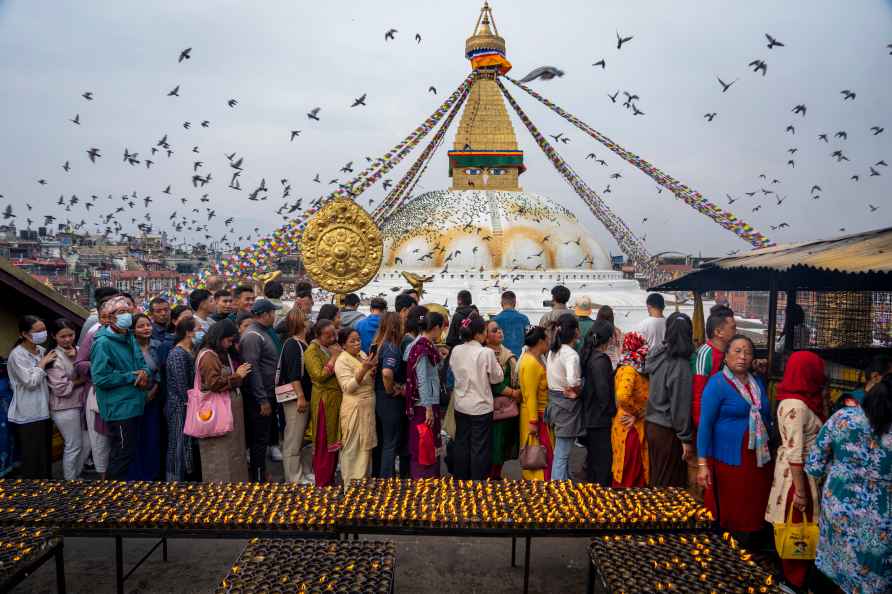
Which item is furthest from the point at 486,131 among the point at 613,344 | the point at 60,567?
the point at 60,567

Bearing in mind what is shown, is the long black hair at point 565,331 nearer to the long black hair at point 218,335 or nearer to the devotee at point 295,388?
the devotee at point 295,388

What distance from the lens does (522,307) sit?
49.5ft

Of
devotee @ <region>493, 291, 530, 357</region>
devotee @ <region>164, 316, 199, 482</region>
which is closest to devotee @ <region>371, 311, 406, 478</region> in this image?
devotee @ <region>164, 316, 199, 482</region>

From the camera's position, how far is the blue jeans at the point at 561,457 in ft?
15.8

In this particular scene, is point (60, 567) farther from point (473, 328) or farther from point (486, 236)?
point (486, 236)

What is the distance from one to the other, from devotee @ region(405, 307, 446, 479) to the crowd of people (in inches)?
0.6

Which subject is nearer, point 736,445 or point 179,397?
point 736,445

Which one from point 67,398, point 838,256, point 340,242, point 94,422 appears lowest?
point 94,422

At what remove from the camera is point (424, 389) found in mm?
4734

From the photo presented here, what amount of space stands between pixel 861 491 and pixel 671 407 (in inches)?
50.2

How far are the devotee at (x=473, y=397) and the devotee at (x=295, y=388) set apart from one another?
1.41 m

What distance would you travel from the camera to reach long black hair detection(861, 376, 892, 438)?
9.21 ft

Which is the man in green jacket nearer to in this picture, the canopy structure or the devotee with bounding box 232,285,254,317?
the devotee with bounding box 232,285,254,317

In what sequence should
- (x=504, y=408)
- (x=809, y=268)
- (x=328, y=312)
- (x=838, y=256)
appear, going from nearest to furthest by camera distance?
1. (x=838, y=256)
2. (x=504, y=408)
3. (x=809, y=268)
4. (x=328, y=312)
